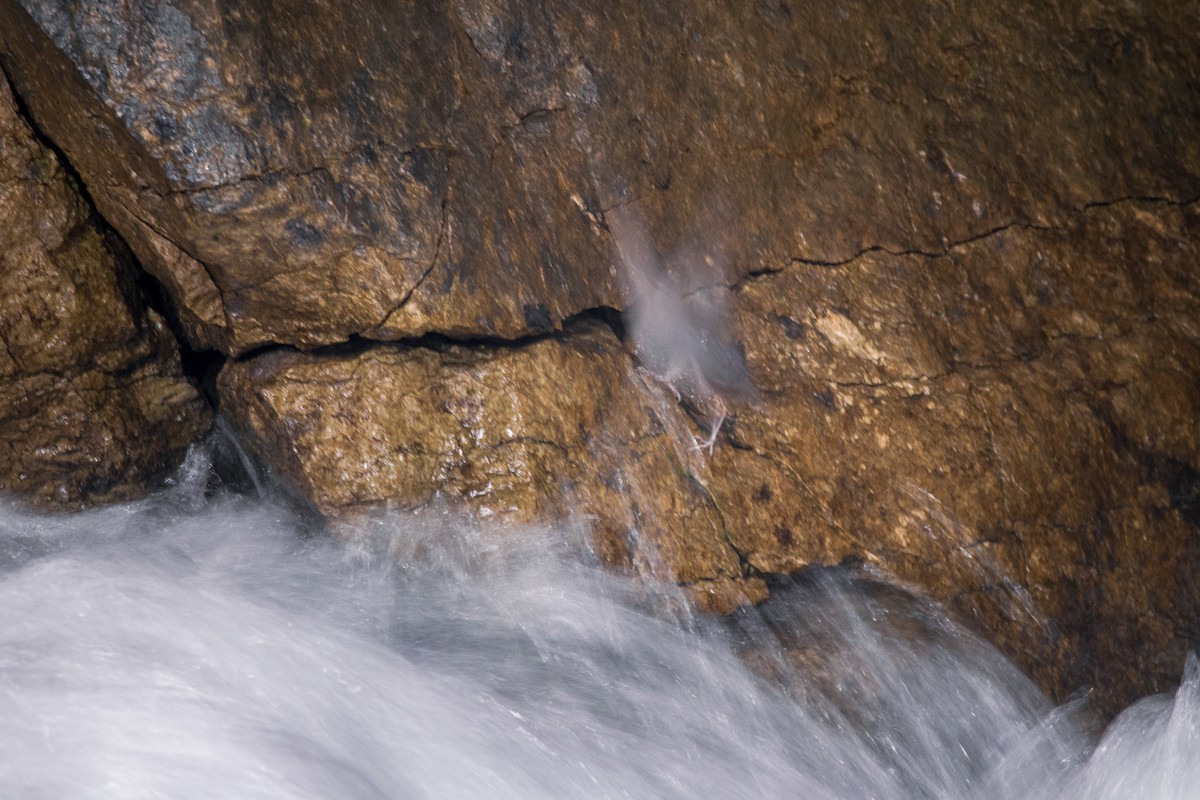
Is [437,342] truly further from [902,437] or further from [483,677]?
[902,437]

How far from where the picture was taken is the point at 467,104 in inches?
113

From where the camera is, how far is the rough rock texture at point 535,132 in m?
2.59

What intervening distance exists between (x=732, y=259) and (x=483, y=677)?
4.29 ft

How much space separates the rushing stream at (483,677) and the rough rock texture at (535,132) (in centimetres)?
63

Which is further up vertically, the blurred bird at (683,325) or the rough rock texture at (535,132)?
the rough rock texture at (535,132)

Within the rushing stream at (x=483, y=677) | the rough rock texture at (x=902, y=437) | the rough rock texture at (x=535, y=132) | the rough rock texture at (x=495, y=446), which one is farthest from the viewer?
the rough rock texture at (x=495, y=446)

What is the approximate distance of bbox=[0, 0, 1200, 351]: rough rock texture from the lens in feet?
8.50

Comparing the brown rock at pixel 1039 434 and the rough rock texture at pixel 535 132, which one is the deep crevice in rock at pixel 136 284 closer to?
the rough rock texture at pixel 535 132

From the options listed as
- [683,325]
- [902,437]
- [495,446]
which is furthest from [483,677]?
[902,437]

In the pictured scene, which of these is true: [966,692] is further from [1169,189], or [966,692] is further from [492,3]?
[492,3]

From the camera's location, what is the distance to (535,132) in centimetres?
291

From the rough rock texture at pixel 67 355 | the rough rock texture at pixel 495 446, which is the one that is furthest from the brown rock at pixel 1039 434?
the rough rock texture at pixel 67 355

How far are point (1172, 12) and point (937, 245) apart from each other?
0.80m

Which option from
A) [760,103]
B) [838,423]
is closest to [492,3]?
[760,103]
